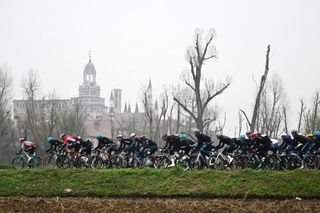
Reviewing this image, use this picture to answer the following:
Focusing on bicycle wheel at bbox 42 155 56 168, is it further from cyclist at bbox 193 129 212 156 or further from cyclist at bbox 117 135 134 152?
cyclist at bbox 193 129 212 156

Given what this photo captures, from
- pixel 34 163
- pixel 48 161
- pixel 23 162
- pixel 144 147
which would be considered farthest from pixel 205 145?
pixel 23 162

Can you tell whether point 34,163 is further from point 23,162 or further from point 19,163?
point 19,163

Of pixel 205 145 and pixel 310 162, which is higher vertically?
pixel 205 145

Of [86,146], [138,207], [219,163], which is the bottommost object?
[138,207]

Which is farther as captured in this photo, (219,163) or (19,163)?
(19,163)

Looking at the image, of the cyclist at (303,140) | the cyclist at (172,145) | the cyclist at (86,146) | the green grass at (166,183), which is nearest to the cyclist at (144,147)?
the cyclist at (172,145)

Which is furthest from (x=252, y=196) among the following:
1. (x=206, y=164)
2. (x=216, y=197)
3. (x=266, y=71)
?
(x=266, y=71)

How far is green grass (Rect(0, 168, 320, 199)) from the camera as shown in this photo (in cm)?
1820

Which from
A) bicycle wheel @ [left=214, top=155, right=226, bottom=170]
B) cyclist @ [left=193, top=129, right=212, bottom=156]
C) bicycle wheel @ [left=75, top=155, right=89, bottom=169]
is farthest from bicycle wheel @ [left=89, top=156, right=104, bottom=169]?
bicycle wheel @ [left=214, top=155, right=226, bottom=170]

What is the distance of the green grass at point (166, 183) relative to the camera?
1820cm

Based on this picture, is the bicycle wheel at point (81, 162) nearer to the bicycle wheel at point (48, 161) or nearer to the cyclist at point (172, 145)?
the bicycle wheel at point (48, 161)

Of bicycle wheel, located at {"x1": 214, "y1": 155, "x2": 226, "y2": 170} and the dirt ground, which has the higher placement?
bicycle wheel, located at {"x1": 214, "y1": 155, "x2": 226, "y2": 170}

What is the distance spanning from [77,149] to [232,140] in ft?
23.3

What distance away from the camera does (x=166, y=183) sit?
1964 centimetres
